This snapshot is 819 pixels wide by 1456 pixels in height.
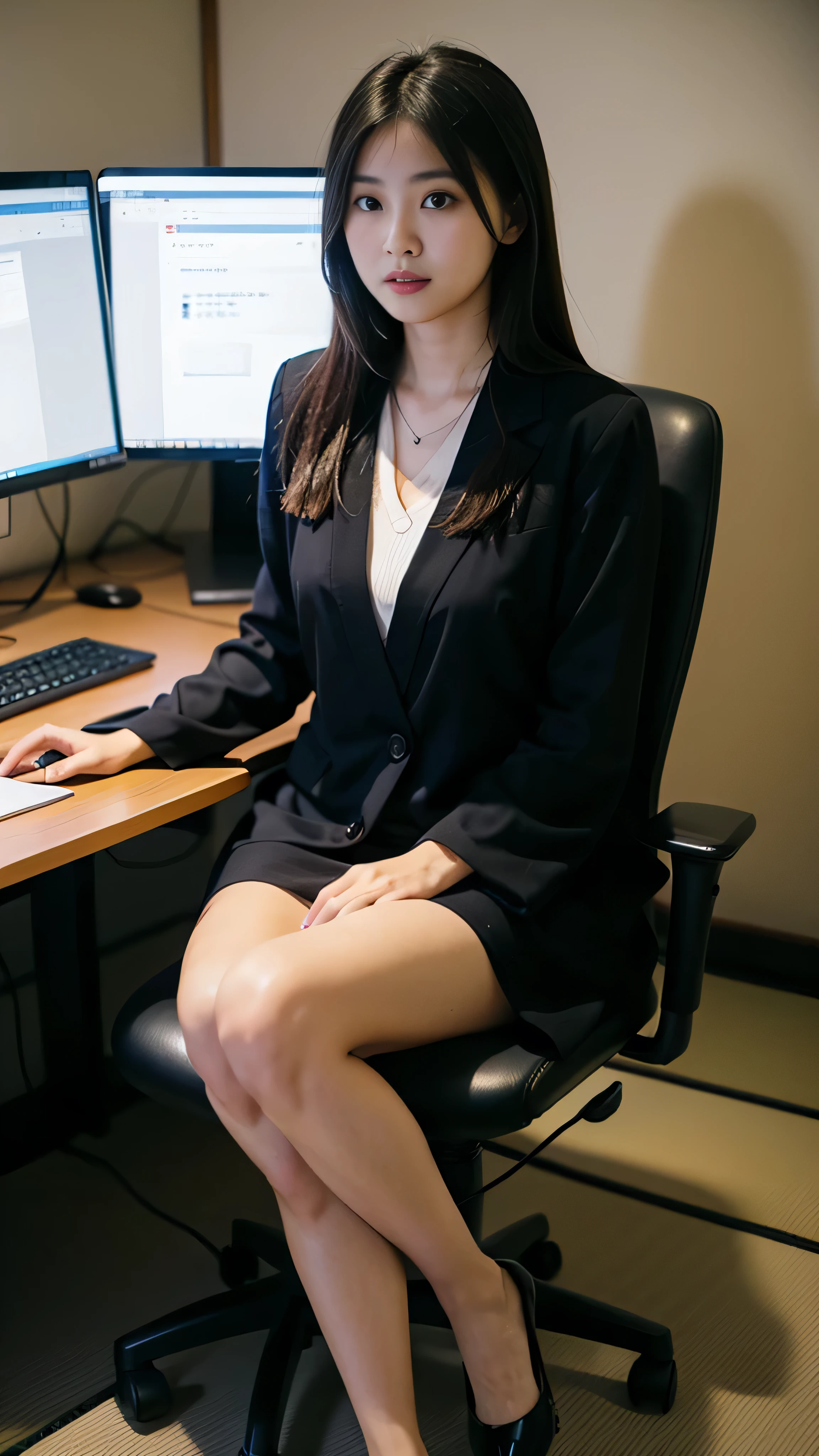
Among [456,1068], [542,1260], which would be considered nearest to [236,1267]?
[542,1260]

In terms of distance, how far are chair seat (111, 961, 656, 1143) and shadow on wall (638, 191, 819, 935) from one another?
940 millimetres

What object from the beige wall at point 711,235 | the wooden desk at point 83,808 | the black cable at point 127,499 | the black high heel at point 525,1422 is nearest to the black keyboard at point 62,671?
the wooden desk at point 83,808

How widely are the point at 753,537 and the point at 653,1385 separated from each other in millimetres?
1256

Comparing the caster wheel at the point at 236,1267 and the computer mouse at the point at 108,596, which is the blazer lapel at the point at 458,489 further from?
the caster wheel at the point at 236,1267

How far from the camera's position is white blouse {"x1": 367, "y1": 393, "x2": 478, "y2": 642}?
1.34m

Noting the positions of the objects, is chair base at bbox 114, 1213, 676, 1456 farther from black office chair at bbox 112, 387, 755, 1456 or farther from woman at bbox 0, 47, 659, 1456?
woman at bbox 0, 47, 659, 1456

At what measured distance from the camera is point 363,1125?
1.10 meters

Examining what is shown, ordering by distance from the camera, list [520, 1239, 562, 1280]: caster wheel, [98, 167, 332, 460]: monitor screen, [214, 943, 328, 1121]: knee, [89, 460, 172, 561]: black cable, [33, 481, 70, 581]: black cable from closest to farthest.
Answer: [214, 943, 328, 1121]: knee < [520, 1239, 562, 1280]: caster wheel < [98, 167, 332, 460]: monitor screen < [33, 481, 70, 581]: black cable < [89, 460, 172, 561]: black cable

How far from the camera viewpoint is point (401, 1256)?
3.83ft

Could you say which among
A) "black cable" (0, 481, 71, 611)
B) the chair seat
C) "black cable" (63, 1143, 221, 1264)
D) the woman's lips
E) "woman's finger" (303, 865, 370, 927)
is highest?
the woman's lips

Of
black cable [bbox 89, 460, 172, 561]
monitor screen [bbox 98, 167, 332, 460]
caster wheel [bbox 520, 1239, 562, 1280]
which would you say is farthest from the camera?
black cable [bbox 89, 460, 172, 561]

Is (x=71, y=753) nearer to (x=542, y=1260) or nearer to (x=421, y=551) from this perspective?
(x=421, y=551)

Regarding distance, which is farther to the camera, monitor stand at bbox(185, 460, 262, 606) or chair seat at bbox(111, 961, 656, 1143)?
monitor stand at bbox(185, 460, 262, 606)

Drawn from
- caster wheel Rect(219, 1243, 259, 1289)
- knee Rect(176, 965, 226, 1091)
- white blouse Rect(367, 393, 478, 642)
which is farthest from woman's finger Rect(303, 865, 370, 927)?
caster wheel Rect(219, 1243, 259, 1289)
